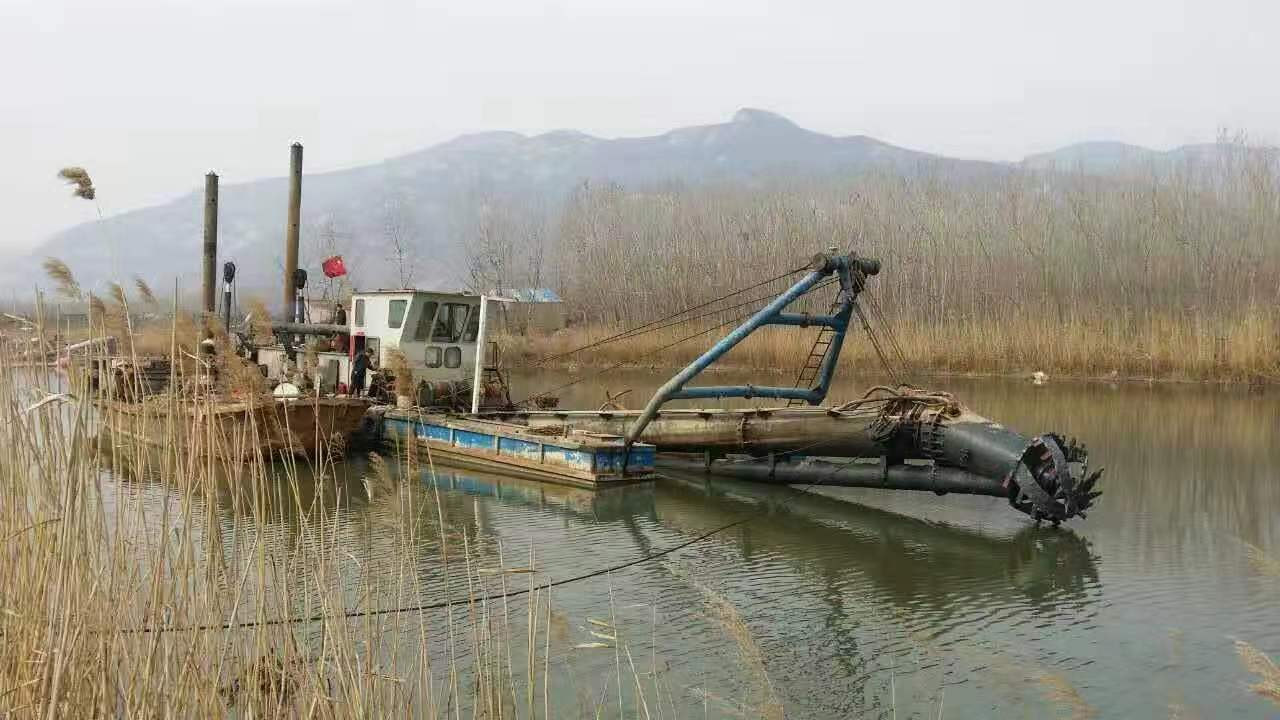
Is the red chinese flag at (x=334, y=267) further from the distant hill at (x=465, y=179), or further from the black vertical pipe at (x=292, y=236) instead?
the distant hill at (x=465, y=179)

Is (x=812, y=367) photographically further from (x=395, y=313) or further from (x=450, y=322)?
(x=395, y=313)

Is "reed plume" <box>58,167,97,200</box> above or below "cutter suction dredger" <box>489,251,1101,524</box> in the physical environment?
above

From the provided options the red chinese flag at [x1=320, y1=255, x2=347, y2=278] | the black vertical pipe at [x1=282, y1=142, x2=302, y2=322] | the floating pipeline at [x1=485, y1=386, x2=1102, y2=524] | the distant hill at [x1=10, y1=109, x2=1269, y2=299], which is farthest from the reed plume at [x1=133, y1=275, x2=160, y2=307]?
the distant hill at [x1=10, y1=109, x2=1269, y2=299]

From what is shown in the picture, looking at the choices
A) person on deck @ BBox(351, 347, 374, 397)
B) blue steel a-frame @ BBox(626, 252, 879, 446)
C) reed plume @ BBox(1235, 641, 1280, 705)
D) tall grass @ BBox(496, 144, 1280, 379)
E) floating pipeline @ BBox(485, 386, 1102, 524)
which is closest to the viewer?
reed plume @ BBox(1235, 641, 1280, 705)

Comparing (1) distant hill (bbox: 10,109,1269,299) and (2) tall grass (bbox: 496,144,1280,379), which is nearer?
(2) tall grass (bbox: 496,144,1280,379)

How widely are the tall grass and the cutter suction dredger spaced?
34.8 feet

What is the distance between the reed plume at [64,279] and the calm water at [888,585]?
71 centimetres

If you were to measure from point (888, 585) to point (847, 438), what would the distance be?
9.86 ft

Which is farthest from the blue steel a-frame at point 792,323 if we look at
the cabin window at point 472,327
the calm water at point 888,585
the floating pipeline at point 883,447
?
the cabin window at point 472,327

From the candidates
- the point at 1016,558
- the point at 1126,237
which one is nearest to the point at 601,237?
the point at 1126,237

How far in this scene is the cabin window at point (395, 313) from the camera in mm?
14617

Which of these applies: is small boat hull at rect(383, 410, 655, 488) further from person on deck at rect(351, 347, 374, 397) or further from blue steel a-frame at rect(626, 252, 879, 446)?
person on deck at rect(351, 347, 374, 397)

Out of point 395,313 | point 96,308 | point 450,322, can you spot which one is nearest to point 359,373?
point 395,313

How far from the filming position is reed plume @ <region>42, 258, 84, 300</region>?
3240mm
